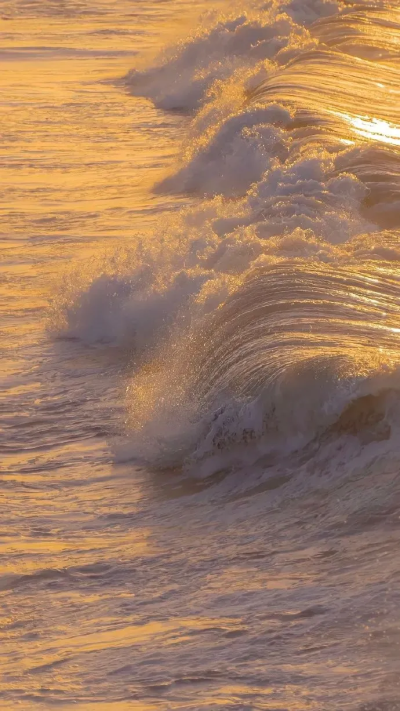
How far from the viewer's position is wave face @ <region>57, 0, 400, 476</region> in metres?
6.12

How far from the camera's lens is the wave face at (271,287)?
241 inches

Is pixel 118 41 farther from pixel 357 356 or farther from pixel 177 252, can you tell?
pixel 357 356

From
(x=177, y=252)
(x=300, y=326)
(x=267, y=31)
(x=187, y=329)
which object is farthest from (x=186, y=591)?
(x=267, y=31)

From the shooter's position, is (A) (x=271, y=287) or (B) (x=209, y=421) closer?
(B) (x=209, y=421)

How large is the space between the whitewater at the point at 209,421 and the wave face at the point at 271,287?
2 cm

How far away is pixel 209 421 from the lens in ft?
21.2

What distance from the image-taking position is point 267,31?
69.4 ft

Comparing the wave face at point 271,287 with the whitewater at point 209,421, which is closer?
the whitewater at point 209,421

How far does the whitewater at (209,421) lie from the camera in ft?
14.5

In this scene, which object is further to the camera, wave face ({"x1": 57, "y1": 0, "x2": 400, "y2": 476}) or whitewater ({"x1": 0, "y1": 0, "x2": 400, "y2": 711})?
wave face ({"x1": 57, "y1": 0, "x2": 400, "y2": 476})

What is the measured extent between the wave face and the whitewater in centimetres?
2

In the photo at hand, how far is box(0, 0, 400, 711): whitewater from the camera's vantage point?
4.42m

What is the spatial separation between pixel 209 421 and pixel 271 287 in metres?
1.47

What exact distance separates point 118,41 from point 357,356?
19.4 m
